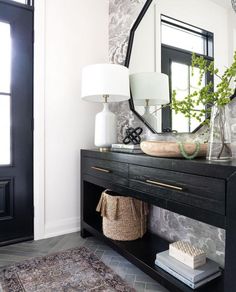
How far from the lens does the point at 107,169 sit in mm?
1724

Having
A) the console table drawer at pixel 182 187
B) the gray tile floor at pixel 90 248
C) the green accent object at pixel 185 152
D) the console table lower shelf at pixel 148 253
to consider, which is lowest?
the gray tile floor at pixel 90 248

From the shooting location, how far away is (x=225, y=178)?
958mm

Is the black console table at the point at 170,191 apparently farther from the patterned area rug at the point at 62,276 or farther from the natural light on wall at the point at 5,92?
the natural light on wall at the point at 5,92

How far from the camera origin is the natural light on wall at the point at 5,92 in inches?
77.1

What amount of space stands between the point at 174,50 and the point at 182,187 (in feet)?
3.45

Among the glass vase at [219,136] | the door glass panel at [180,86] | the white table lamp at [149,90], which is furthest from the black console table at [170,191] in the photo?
the white table lamp at [149,90]

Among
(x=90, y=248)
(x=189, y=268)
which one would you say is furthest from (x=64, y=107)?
(x=189, y=268)

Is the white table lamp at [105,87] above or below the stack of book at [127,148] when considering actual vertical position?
above

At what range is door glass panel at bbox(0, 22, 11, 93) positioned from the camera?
76.9 inches

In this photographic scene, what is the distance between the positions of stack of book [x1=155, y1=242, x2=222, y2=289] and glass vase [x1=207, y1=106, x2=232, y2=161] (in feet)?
1.98

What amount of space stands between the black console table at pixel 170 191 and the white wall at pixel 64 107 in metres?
0.32

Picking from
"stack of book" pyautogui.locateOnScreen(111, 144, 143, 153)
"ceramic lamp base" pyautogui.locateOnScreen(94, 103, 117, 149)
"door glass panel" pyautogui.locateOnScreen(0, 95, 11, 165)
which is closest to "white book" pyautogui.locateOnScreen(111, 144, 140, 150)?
"stack of book" pyautogui.locateOnScreen(111, 144, 143, 153)

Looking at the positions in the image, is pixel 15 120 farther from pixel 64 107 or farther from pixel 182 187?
pixel 182 187

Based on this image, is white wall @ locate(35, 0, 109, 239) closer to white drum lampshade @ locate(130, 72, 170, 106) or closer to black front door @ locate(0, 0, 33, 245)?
black front door @ locate(0, 0, 33, 245)
